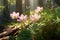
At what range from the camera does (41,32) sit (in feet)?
16.3

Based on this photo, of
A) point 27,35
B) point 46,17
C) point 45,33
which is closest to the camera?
point 27,35

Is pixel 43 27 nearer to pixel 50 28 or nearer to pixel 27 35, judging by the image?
pixel 50 28

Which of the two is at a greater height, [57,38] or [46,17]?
[46,17]

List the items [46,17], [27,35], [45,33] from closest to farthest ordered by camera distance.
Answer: [27,35] → [45,33] → [46,17]

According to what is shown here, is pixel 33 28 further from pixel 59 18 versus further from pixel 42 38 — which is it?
pixel 59 18

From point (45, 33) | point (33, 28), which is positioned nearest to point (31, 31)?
point (33, 28)

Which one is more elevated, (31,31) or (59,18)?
(59,18)

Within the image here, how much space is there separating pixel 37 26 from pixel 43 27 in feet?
1.04

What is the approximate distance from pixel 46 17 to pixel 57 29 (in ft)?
2.51

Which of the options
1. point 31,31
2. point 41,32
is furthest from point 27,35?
point 41,32

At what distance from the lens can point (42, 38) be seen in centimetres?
489

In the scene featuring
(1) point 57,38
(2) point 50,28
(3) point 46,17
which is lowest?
(1) point 57,38

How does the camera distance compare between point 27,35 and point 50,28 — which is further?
point 50,28

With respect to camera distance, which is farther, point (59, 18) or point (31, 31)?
point (59, 18)
